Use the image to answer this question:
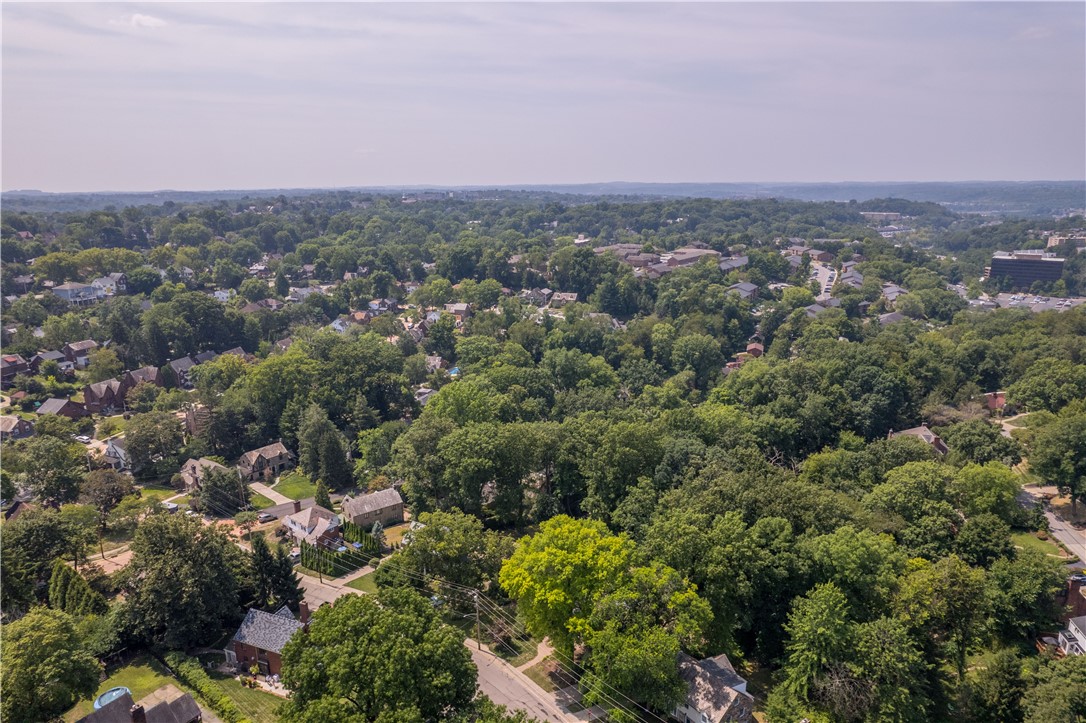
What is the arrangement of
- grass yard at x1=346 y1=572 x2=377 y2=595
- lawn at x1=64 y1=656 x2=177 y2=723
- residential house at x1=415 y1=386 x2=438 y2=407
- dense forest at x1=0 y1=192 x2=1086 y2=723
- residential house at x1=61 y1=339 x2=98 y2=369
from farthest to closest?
residential house at x1=61 y1=339 x2=98 y2=369 → residential house at x1=415 y1=386 x2=438 y2=407 → grass yard at x1=346 y1=572 x2=377 y2=595 → lawn at x1=64 y1=656 x2=177 y2=723 → dense forest at x1=0 y1=192 x2=1086 y2=723

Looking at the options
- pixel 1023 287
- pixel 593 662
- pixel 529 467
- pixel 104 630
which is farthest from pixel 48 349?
pixel 1023 287

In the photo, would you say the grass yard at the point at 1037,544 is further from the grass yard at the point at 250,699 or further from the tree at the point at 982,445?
the grass yard at the point at 250,699

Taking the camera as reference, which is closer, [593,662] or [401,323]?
[593,662]

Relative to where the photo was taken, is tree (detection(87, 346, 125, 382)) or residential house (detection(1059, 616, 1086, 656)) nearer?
residential house (detection(1059, 616, 1086, 656))

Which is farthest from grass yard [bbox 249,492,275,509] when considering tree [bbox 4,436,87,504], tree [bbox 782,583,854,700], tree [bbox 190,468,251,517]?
tree [bbox 782,583,854,700]

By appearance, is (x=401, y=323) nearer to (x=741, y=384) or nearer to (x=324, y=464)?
(x=324, y=464)

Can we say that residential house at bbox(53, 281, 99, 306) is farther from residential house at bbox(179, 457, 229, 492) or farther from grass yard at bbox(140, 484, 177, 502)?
residential house at bbox(179, 457, 229, 492)
